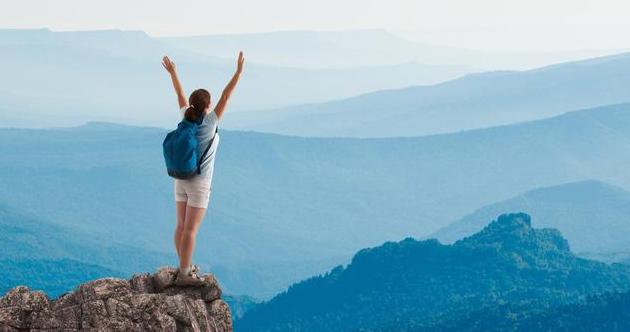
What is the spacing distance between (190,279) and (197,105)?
3.20 m

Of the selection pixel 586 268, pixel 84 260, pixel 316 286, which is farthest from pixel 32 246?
pixel 586 268

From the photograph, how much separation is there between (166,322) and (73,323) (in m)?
1.35

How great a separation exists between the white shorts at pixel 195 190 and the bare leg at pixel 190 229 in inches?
4.6

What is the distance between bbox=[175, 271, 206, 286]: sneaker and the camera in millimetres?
21766

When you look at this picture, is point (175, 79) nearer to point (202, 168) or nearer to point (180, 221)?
point (202, 168)

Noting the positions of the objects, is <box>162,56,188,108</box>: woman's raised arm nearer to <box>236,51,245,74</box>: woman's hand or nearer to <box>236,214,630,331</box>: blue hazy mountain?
<box>236,51,245,74</box>: woman's hand

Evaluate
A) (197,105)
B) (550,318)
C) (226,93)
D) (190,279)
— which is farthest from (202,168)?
(550,318)

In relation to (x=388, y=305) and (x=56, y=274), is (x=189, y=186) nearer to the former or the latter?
(x=388, y=305)

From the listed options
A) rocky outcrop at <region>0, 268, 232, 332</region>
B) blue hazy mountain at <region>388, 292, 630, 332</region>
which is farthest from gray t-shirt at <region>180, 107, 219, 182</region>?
blue hazy mountain at <region>388, 292, 630, 332</region>

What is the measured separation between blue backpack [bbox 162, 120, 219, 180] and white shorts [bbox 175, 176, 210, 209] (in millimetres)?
279

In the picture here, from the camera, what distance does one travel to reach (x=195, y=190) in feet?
66.5

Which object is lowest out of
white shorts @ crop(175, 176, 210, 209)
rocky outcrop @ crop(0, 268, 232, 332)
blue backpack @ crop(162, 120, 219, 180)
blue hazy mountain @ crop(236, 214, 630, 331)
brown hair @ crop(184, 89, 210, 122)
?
blue hazy mountain @ crop(236, 214, 630, 331)

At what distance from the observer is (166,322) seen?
67.4ft

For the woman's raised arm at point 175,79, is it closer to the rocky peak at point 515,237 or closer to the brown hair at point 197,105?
the brown hair at point 197,105
